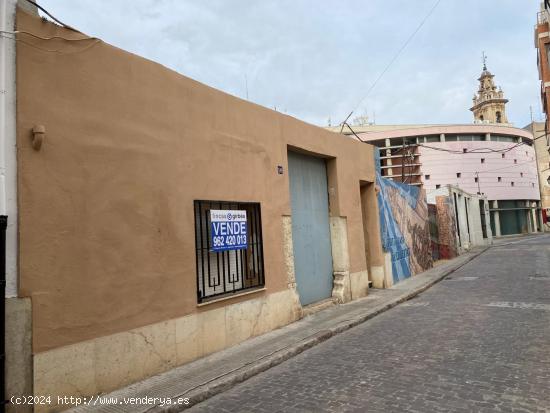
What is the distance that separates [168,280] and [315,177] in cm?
524

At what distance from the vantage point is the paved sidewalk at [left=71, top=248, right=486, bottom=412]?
4.48m

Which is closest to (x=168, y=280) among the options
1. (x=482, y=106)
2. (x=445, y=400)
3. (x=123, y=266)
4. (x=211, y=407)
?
(x=123, y=266)

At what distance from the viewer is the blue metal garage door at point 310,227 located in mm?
8867

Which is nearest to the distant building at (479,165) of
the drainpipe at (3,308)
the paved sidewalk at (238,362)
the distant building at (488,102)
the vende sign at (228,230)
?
the distant building at (488,102)

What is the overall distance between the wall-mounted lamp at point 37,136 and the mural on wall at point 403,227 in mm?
10157

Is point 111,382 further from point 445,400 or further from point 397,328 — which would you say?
point 397,328

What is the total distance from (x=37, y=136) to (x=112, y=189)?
1036 millimetres

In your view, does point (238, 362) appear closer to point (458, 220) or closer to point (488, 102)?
point (458, 220)

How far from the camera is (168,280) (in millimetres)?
5535

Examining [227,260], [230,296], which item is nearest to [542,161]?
[227,260]

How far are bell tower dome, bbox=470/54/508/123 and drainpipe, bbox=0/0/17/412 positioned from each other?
7965 centimetres

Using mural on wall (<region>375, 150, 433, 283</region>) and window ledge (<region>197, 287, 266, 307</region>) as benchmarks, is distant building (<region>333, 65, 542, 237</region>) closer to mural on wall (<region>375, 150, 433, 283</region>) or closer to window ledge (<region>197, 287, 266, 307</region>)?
mural on wall (<region>375, 150, 433, 283</region>)

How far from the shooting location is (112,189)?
4941 millimetres

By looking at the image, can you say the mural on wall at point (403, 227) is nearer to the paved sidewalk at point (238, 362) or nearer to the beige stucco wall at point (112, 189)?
the paved sidewalk at point (238, 362)
